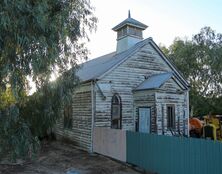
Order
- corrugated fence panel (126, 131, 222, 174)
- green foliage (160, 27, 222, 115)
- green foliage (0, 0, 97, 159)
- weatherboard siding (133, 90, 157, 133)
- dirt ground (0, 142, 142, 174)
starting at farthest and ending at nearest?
green foliage (160, 27, 222, 115) → weatherboard siding (133, 90, 157, 133) → dirt ground (0, 142, 142, 174) → corrugated fence panel (126, 131, 222, 174) → green foliage (0, 0, 97, 159)

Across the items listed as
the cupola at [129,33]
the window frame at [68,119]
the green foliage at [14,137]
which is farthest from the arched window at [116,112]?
the green foliage at [14,137]

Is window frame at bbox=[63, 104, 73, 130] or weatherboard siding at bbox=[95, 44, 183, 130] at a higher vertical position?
weatherboard siding at bbox=[95, 44, 183, 130]

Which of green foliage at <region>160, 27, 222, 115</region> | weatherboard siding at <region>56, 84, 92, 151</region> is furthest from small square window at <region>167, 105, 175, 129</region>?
green foliage at <region>160, 27, 222, 115</region>

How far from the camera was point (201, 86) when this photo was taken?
38625mm

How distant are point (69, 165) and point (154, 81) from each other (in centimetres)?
717

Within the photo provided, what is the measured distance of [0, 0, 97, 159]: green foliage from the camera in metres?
8.33

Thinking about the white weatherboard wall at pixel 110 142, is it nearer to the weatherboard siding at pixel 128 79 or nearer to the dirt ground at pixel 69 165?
the dirt ground at pixel 69 165

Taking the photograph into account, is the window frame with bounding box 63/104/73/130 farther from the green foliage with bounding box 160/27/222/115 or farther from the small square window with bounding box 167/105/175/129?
the green foliage with bounding box 160/27/222/115

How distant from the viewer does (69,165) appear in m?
13.4

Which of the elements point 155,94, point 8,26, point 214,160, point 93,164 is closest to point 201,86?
point 155,94

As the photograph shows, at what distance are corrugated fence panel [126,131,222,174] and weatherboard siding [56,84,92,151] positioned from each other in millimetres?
Answer: 4666

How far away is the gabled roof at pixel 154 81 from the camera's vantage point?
55.2 feet

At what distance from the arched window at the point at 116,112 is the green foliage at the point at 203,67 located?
21204 mm

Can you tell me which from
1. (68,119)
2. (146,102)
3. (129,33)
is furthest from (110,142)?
(129,33)
